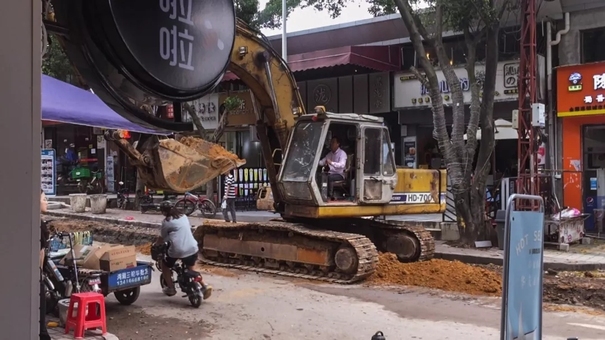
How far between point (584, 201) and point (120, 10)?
16249mm

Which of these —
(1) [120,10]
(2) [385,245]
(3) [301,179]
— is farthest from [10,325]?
(2) [385,245]

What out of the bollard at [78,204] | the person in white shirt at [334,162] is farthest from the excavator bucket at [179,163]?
the bollard at [78,204]

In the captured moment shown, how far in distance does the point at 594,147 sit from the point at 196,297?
12872 mm

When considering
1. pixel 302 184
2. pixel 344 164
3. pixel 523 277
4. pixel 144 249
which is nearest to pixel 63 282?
pixel 302 184

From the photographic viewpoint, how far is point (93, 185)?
2566 centimetres

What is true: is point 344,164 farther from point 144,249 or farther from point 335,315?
point 144,249

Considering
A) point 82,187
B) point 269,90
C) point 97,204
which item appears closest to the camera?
point 269,90

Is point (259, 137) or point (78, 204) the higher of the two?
point (259, 137)

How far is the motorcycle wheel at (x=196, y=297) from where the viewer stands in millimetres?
7984

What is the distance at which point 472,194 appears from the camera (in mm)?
13398

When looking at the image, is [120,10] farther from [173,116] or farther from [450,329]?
[450,329]

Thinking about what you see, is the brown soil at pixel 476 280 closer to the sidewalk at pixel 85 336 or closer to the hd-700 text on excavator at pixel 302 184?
the hd-700 text on excavator at pixel 302 184

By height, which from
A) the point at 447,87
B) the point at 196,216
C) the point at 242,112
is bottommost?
the point at 196,216

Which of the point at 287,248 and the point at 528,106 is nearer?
the point at 287,248
